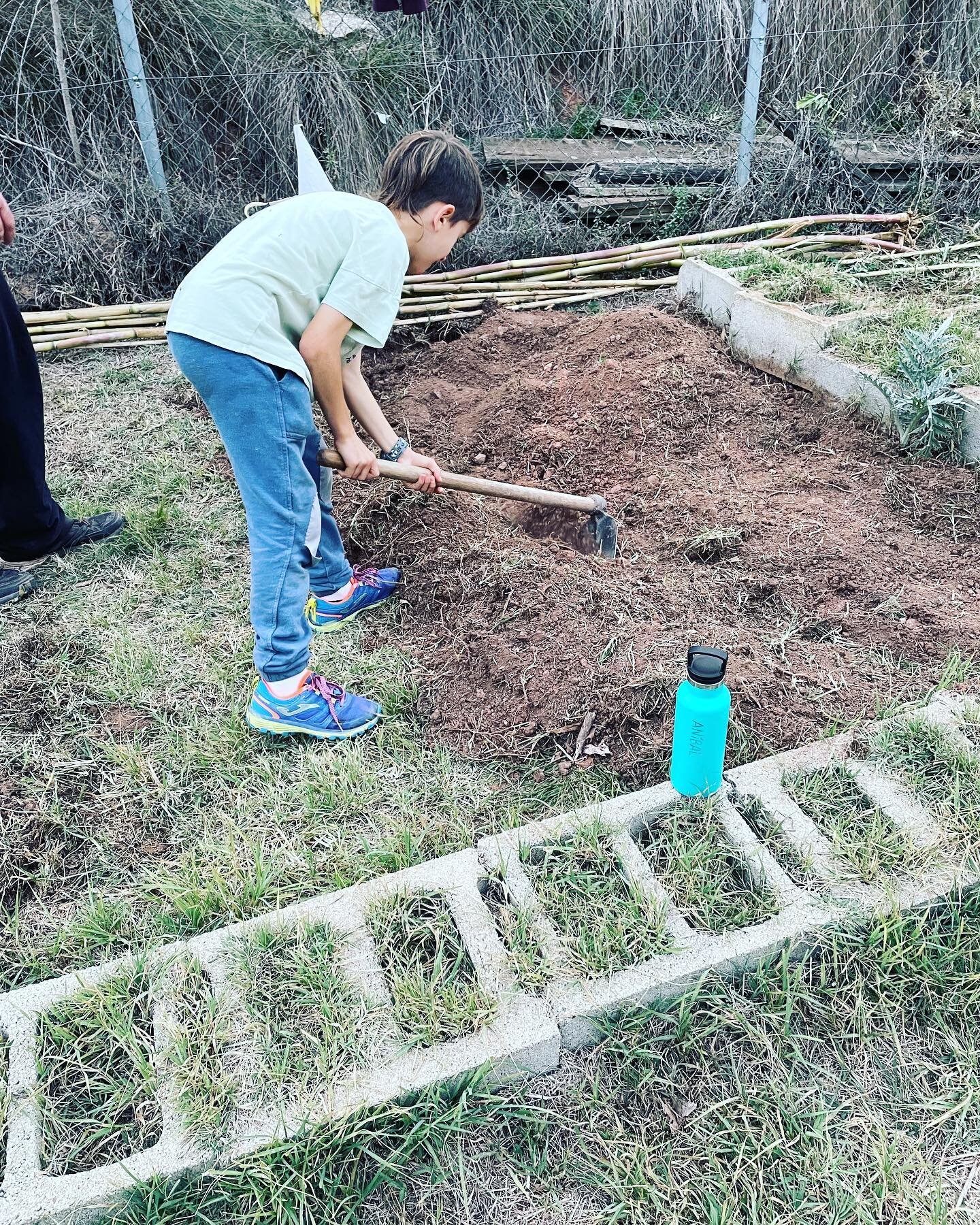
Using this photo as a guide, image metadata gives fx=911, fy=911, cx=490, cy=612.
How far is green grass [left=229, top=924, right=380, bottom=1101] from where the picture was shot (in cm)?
158

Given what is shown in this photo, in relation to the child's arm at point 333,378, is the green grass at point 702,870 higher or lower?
lower

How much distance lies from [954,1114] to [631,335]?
3355 mm

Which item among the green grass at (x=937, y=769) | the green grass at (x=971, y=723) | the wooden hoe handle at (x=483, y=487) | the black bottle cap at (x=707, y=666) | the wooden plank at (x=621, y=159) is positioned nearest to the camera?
the black bottle cap at (x=707, y=666)

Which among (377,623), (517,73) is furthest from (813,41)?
(377,623)

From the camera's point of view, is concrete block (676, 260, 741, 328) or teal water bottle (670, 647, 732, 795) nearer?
teal water bottle (670, 647, 732, 795)

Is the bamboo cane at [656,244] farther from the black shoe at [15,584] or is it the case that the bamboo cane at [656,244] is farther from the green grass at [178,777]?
the black shoe at [15,584]

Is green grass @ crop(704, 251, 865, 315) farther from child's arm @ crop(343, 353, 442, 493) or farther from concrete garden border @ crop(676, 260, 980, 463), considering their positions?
child's arm @ crop(343, 353, 442, 493)

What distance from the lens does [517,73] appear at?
6551 mm

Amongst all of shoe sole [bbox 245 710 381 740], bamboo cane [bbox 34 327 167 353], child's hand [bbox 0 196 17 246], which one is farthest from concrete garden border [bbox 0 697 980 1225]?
bamboo cane [bbox 34 327 167 353]

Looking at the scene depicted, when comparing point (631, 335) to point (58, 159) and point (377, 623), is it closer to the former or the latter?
point (377, 623)

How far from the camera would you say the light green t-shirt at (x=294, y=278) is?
2178mm

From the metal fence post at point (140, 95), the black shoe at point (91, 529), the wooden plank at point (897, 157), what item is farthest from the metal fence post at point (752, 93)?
the black shoe at point (91, 529)

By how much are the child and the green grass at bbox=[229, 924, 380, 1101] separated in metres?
0.73

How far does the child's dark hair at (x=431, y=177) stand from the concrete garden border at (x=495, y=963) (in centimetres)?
155
